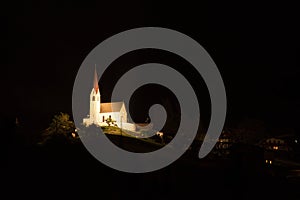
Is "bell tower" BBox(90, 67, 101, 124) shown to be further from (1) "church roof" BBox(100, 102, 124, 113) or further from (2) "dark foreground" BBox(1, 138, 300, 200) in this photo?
(2) "dark foreground" BBox(1, 138, 300, 200)

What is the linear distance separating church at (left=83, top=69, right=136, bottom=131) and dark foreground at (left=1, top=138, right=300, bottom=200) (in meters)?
25.5

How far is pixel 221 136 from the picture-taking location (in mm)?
21562

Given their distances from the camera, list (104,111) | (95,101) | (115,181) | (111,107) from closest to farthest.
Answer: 1. (115,181)
2. (104,111)
3. (111,107)
4. (95,101)

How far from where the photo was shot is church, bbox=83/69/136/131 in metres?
35.5

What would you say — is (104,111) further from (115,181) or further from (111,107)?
(115,181)

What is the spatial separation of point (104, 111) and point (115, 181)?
28.9 m

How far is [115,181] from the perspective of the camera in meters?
8.41

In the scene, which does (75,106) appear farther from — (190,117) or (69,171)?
(69,171)

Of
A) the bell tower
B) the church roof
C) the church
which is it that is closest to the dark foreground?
the church

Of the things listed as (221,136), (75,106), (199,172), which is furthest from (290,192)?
(75,106)

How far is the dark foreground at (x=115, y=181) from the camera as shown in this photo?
6.80 m

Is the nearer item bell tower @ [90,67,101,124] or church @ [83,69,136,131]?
church @ [83,69,136,131]

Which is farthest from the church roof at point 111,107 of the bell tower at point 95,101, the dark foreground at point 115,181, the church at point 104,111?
the dark foreground at point 115,181

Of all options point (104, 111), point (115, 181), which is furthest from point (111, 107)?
point (115, 181)
